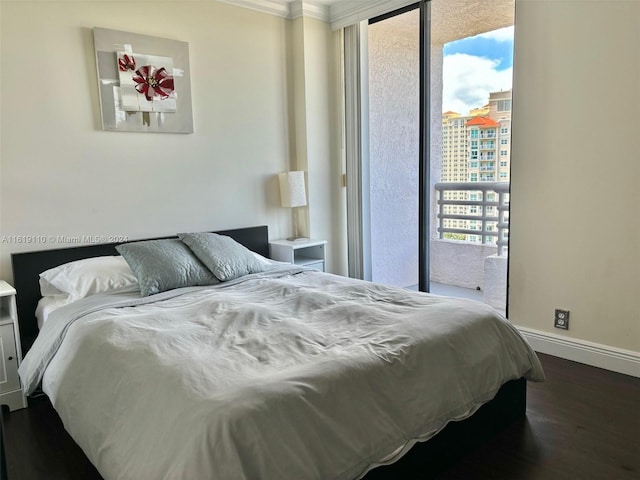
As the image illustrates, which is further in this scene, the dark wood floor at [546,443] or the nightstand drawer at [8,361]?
the nightstand drawer at [8,361]

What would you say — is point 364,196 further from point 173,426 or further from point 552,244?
point 173,426

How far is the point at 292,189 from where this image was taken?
13.0 feet

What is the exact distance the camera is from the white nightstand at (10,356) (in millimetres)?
2506

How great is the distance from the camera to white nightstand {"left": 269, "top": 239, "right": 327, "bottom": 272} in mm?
3836

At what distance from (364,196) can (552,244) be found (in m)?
1.71

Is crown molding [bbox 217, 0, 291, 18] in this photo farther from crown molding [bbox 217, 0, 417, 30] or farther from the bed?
the bed

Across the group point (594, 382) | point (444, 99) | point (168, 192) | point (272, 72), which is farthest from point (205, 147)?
point (594, 382)

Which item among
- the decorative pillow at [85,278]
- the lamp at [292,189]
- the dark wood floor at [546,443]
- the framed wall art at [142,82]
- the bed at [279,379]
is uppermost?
the framed wall art at [142,82]

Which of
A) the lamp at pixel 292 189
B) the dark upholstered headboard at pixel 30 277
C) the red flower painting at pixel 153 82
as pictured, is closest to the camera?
the dark upholstered headboard at pixel 30 277

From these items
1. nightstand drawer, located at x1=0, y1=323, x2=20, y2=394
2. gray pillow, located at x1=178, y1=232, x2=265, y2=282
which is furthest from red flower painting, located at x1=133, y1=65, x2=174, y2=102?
nightstand drawer, located at x1=0, y1=323, x2=20, y2=394

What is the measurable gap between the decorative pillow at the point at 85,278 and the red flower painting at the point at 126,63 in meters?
1.31

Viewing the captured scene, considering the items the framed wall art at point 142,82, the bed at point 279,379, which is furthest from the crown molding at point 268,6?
the bed at point 279,379

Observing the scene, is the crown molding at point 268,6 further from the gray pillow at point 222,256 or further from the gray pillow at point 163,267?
the gray pillow at point 163,267

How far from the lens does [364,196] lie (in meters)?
4.29
